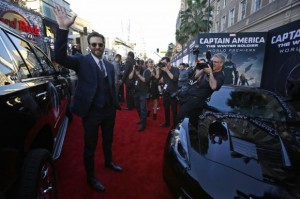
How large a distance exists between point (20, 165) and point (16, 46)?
1311 mm

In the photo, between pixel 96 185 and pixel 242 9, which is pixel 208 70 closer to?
pixel 96 185

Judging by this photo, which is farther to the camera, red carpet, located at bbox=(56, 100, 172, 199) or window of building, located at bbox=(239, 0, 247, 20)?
window of building, located at bbox=(239, 0, 247, 20)

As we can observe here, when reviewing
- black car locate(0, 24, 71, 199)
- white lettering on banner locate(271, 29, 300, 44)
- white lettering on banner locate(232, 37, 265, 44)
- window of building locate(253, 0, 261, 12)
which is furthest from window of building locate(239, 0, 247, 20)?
black car locate(0, 24, 71, 199)

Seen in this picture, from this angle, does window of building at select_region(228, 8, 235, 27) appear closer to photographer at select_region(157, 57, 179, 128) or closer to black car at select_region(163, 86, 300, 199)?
photographer at select_region(157, 57, 179, 128)

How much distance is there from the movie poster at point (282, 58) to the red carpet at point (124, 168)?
4.09 meters

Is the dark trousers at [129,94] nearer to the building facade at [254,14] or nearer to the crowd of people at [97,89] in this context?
the crowd of people at [97,89]

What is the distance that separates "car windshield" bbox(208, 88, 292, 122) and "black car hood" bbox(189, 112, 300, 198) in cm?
39

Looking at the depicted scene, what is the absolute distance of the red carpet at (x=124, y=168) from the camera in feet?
8.95

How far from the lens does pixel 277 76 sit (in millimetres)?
8531

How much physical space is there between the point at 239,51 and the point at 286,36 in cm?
207

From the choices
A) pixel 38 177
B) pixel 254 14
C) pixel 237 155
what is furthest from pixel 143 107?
pixel 254 14

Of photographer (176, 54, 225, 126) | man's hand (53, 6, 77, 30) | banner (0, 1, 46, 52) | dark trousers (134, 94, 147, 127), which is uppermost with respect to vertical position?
banner (0, 1, 46, 52)

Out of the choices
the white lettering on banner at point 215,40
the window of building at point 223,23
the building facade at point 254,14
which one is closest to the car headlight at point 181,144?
the white lettering on banner at point 215,40

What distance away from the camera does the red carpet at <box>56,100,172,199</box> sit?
2727 millimetres
